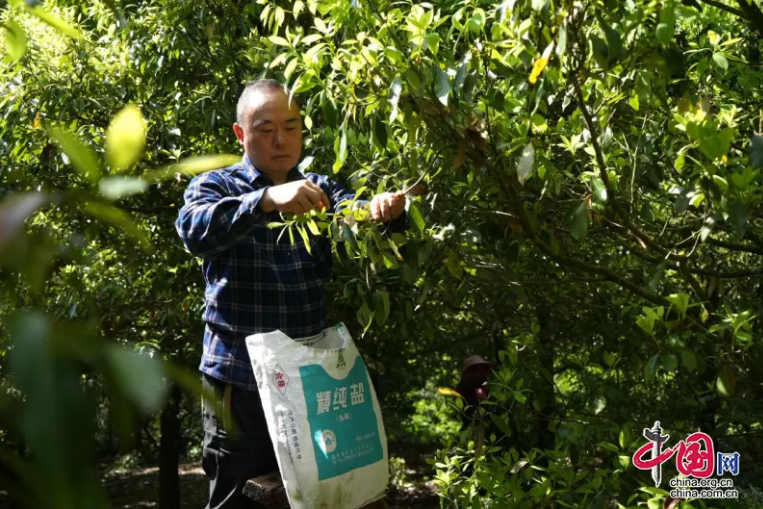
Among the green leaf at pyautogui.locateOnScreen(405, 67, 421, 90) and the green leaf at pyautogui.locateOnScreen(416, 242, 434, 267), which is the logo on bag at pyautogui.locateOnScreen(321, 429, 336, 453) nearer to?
the green leaf at pyautogui.locateOnScreen(416, 242, 434, 267)

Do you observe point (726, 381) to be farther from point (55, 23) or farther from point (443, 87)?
point (55, 23)

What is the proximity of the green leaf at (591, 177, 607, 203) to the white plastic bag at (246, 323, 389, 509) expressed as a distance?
3.41 feet

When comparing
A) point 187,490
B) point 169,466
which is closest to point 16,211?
point 169,466

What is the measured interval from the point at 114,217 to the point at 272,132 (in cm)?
222

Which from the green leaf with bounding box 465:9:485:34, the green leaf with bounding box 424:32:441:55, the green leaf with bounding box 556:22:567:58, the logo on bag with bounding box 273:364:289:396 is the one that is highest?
the green leaf with bounding box 465:9:485:34

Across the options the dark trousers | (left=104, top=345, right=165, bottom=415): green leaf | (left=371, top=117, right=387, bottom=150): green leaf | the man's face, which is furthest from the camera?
the man's face

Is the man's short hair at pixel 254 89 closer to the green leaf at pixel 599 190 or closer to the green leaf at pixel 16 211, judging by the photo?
the green leaf at pixel 599 190

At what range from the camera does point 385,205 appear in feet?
7.64

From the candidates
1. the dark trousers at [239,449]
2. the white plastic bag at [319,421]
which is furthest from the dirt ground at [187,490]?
the white plastic bag at [319,421]

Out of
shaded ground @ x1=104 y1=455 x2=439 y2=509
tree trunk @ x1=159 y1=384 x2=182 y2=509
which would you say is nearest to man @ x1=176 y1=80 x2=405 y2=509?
shaded ground @ x1=104 y1=455 x2=439 y2=509

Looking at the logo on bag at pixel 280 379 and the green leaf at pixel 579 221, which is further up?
the green leaf at pixel 579 221

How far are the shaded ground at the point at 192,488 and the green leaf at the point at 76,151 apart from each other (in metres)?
5.96

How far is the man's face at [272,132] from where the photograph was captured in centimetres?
290

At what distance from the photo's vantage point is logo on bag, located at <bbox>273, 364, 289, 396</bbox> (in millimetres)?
2633
